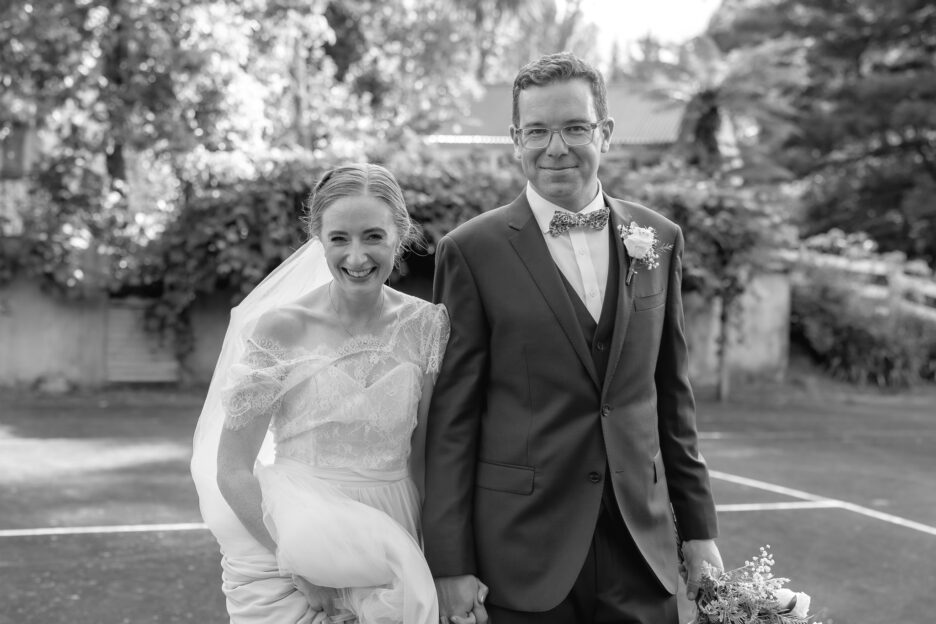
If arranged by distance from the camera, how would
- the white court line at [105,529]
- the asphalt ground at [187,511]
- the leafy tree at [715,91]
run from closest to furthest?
the asphalt ground at [187,511] < the white court line at [105,529] < the leafy tree at [715,91]

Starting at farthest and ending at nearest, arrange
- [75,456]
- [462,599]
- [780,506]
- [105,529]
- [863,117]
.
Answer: [863,117]
[75,456]
[780,506]
[105,529]
[462,599]

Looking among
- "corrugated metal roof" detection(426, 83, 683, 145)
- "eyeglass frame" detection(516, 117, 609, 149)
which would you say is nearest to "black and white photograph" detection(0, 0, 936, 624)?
"eyeglass frame" detection(516, 117, 609, 149)

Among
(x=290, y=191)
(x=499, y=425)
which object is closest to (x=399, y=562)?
(x=499, y=425)

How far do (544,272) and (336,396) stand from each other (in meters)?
0.64

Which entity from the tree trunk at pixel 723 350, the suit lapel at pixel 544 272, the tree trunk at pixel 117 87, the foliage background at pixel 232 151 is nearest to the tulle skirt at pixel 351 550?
the suit lapel at pixel 544 272

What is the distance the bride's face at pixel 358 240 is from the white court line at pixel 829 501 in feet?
18.5

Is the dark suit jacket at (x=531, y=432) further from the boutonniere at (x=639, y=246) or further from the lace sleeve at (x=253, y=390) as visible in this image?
the lace sleeve at (x=253, y=390)

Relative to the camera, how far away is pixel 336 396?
9.09 feet

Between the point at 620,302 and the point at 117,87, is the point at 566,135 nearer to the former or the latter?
the point at 620,302

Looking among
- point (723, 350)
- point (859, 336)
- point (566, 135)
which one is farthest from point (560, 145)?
point (859, 336)

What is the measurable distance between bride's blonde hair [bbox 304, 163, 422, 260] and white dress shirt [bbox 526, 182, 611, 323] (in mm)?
370

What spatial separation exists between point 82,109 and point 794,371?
11.1m

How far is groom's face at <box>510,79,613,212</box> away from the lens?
2.61m

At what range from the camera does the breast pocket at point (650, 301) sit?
269 cm
